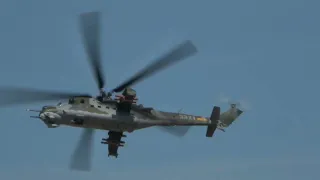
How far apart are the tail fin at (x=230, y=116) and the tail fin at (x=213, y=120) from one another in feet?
9.30

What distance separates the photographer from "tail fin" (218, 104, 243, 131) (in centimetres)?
6906

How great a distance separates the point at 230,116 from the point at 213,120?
6.22 m

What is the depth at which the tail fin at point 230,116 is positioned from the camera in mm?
69062

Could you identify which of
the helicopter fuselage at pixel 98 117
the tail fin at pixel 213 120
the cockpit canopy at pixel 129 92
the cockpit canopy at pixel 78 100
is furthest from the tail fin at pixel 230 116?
the cockpit canopy at pixel 78 100

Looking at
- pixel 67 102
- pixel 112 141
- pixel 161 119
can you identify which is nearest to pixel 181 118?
pixel 161 119

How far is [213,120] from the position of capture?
64188 mm

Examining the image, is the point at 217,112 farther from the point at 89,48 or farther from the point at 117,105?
the point at 89,48

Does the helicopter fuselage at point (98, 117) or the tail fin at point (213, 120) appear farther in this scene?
the tail fin at point (213, 120)

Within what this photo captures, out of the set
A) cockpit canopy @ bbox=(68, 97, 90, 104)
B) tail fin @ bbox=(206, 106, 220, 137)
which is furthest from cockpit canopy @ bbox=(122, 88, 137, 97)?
tail fin @ bbox=(206, 106, 220, 137)

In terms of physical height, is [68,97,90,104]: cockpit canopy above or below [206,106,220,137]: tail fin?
below

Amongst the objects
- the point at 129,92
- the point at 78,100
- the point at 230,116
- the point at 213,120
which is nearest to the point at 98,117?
the point at 78,100

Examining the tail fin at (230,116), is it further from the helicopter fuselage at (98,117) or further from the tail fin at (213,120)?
the helicopter fuselage at (98,117)

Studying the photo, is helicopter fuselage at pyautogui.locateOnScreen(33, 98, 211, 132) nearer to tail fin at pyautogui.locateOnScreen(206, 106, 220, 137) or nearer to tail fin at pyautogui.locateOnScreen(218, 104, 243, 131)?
tail fin at pyautogui.locateOnScreen(206, 106, 220, 137)

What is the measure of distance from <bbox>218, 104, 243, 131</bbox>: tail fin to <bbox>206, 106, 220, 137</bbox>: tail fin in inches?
112
